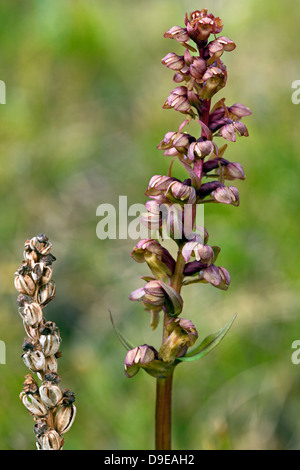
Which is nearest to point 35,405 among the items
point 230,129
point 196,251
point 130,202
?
point 196,251

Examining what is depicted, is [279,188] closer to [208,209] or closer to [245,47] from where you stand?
[208,209]

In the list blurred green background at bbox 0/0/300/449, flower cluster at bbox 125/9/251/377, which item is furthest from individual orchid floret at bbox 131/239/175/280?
blurred green background at bbox 0/0/300/449

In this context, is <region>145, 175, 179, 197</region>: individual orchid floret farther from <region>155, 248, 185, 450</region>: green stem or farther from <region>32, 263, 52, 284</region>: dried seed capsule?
<region>32, 263, 52, 284</region>: dried seed capsule

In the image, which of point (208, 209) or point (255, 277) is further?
point (208, 209)

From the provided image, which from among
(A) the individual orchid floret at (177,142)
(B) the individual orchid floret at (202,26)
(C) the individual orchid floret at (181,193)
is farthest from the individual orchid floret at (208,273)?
(B) the individual orchid floret at (202,26)

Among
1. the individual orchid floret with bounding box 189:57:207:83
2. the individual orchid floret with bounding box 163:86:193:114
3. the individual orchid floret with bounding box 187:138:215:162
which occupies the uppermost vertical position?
the individual orchid floret with bounding box 189:57:207:83
